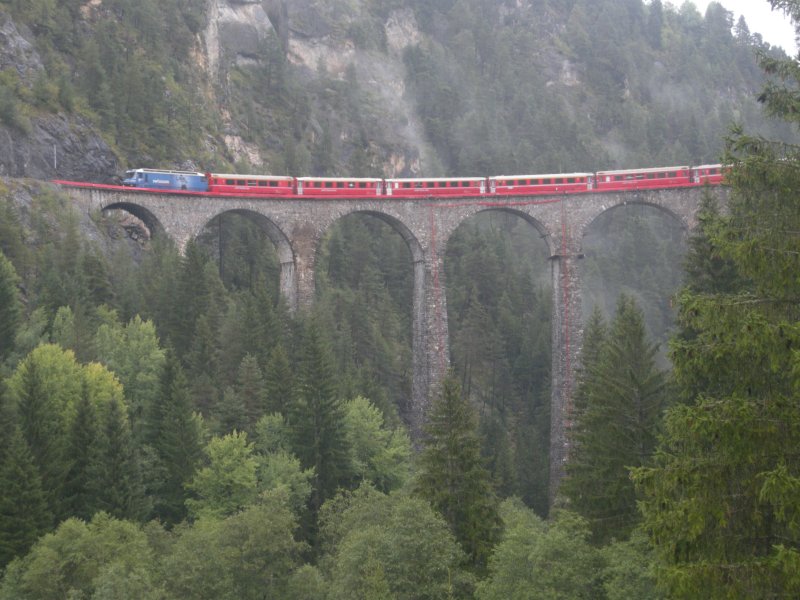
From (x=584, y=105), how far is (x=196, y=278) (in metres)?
98.4

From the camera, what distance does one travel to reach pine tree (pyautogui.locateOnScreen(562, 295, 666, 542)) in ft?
92.8

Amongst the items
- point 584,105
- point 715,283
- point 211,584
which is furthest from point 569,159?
point 211,584

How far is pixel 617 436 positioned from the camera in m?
29.5

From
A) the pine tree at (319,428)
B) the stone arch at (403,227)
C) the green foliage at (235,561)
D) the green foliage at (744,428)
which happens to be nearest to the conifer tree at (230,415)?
the pine tree at (319,428)

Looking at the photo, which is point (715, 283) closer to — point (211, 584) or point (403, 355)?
point (211, 584)

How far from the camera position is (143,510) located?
1372 inches

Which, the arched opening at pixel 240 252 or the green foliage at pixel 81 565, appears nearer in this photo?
the green foliage at pixel 81 565

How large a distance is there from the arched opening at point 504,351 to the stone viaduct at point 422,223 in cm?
234

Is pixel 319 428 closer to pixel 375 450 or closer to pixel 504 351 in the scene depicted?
pixel 375 450

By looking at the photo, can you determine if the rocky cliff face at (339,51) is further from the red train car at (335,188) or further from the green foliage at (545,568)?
the green foliage at (545,568)

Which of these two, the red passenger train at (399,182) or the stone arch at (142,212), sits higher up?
the red passenger train at (399,182)

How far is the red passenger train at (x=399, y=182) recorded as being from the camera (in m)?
57.5

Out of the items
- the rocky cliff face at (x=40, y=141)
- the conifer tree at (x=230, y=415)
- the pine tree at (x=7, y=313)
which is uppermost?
the rocky cliff face at (x=40, y=141)

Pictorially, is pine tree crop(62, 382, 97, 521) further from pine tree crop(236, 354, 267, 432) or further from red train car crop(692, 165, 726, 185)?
red train car crop(692, 165, 726, 185)
